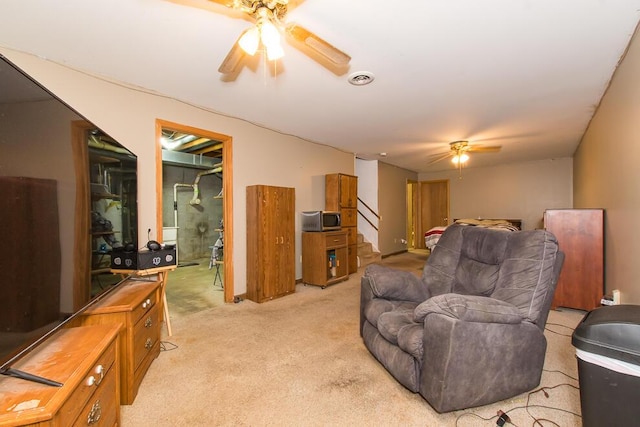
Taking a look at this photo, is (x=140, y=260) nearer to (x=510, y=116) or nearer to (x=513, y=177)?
(x=510, y=116)

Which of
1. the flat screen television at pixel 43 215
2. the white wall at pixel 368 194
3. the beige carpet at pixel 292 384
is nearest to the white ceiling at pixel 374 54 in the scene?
the flat screen television at pixel 43 215

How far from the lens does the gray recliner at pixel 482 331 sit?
5.09ft

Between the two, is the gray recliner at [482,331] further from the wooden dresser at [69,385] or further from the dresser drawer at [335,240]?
the dresser drawer at [335,240]

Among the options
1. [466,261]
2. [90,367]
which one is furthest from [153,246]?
[466,261]

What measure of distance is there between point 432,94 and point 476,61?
661 mm

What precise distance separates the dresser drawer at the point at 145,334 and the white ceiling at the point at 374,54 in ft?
6.47

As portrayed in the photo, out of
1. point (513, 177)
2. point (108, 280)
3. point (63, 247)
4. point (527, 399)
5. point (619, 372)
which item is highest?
point (513, 177)

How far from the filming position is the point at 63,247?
1.28m

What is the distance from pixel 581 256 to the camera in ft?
10.9

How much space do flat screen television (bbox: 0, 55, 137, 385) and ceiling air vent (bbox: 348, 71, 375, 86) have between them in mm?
2014

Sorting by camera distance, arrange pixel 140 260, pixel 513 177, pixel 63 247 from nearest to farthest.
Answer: pixel 63 247 → pixel 140 260 → pixel 513 177

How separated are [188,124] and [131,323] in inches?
90.9

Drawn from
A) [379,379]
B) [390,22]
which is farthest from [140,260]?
[390,22]

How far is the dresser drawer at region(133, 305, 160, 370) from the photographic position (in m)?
1.83
